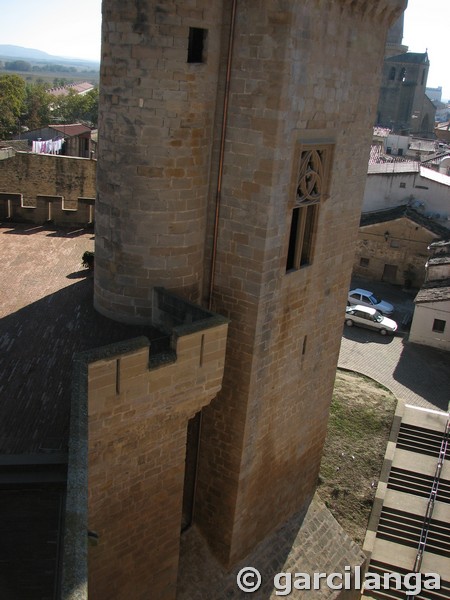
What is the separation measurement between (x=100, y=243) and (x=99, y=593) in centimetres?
631

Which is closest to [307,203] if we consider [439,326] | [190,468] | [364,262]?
[190,468]

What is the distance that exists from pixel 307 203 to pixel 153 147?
3.25m

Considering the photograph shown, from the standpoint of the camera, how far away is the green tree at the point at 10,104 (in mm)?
78812

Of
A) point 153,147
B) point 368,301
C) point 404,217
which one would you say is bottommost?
point 368,301

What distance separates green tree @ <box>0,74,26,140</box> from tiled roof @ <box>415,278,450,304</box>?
5660cm

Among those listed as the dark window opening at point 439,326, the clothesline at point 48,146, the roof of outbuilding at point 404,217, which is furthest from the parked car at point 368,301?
the clothesline at point 48,146

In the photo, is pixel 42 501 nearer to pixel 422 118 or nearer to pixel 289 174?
pixel 289 174

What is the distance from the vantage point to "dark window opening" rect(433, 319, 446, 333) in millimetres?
30906

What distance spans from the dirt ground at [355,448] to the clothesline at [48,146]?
26237 millimetres

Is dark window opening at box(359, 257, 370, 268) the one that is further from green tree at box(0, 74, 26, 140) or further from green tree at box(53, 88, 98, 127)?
green tree at box(53, 88, 98, 127)

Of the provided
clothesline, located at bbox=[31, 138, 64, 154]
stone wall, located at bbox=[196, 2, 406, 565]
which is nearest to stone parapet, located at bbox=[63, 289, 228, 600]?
stone wall, located at bbox=[196, 2, 406, 565]

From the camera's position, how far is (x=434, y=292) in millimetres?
32594

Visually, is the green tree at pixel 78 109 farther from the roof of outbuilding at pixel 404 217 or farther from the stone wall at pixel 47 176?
the stone wall at pixel 47 176

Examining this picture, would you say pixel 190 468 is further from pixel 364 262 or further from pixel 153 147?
pixel 364 262
